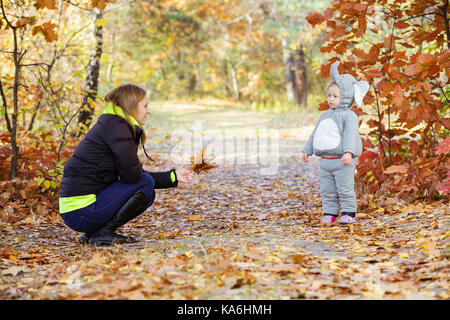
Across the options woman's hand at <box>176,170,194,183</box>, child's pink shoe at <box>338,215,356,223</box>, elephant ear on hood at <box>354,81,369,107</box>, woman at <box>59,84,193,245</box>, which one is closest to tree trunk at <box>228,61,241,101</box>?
elephant ear on hood at <box>354,81,369,107</box>

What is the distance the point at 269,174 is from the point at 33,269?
564cm

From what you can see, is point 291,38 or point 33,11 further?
point 291,38

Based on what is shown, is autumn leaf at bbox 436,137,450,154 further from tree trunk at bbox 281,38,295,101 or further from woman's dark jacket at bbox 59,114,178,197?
tree trunk at bbox 281,38,295,101

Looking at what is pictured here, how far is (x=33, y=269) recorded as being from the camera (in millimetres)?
3334

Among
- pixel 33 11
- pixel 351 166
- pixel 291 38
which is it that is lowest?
pixel 351 166

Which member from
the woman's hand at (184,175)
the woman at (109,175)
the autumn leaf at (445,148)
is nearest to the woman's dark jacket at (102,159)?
the woman at (109,175)

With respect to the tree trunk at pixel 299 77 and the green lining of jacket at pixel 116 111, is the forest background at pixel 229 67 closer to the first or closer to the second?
the tree trunk at pixel 299 77

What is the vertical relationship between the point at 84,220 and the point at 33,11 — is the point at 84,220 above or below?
below

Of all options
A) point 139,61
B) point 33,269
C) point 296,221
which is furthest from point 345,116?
point 139,61

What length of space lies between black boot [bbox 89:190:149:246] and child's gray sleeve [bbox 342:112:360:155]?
200cm

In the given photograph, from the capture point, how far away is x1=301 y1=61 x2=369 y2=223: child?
4.70 meters

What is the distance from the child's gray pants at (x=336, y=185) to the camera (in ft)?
15.5
